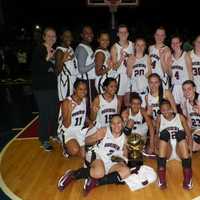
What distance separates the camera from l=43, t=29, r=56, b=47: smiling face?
4.90 meters

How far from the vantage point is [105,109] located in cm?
500

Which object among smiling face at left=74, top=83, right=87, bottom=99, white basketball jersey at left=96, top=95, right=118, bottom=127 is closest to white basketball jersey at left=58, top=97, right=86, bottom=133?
smiling face at left=74, top=83, right=87, bottom=99

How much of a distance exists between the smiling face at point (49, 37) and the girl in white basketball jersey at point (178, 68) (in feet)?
6.12

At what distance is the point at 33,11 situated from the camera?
20500mm

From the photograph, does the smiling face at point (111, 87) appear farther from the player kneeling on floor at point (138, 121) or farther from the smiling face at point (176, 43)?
the smiling face at point (176, 43)

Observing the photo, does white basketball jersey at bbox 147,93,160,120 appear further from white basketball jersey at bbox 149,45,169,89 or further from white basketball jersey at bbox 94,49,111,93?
white basketball jersey at bbox 94,49,111,93

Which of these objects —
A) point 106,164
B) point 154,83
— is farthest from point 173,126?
point 106,164

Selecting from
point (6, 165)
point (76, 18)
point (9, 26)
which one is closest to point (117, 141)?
point (6, 165)

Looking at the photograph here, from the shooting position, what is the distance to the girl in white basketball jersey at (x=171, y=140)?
4.01 m

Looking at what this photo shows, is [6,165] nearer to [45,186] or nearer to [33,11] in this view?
[45,186]

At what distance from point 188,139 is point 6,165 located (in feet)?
8.36

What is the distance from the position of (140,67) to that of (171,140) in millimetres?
1439

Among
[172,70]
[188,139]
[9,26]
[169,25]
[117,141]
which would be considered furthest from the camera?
[169,25]

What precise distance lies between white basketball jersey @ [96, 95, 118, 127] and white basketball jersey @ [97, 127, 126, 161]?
0.72 metres
